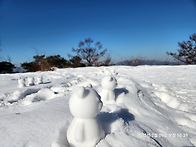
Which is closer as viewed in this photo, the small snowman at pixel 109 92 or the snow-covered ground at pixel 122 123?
the snow-covered ground at pixel 122 123

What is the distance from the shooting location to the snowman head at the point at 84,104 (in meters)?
1.96

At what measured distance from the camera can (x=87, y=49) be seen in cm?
1677

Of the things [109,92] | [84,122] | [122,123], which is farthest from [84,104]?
[109,92]

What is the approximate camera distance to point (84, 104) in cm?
197

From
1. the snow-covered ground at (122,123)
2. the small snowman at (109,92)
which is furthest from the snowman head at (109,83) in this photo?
the snow-covered ground at (122,123)

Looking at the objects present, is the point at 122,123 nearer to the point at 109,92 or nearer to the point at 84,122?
the point at 84,122

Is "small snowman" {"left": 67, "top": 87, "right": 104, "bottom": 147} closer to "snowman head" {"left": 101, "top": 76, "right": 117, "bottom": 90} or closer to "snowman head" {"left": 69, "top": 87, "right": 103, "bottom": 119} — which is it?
"snowman head" {"left": 69, "top": 87, "right": 103, "bottom": 119}

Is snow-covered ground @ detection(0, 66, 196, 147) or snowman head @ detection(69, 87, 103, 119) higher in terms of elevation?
snowman head @ detection(69, 87, 103, 119)

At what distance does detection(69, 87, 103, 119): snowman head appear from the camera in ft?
6.45

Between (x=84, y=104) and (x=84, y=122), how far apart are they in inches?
4.9

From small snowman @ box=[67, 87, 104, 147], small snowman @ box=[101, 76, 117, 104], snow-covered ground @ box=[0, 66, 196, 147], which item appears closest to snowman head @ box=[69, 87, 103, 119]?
small snowman @ box=[67, 87, 104, 147]

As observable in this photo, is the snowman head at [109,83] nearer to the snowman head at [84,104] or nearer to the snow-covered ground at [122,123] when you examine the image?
the snow-covered ground at [122,123]

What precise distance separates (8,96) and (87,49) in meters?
12.4

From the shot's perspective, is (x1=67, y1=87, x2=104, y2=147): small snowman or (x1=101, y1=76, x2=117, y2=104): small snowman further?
(x1=101, y1=76, x2=117, y2=104): small snowman
